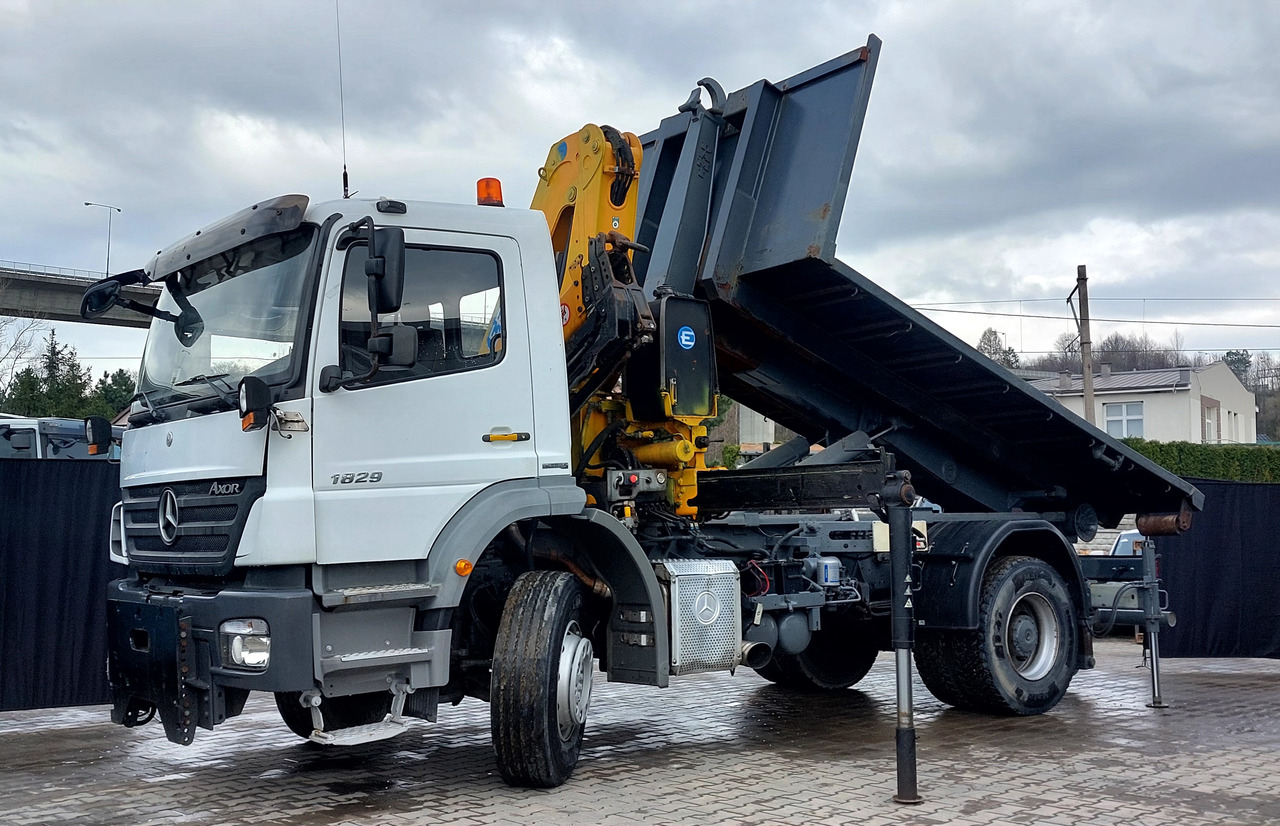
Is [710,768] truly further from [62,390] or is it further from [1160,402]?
[1160,402]

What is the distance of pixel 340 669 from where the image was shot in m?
5.47

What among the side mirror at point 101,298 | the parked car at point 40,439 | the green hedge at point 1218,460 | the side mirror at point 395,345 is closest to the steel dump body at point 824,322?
the side mirror at point 395,345

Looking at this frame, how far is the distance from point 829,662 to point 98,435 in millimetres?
5908

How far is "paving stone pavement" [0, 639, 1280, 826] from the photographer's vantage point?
18.7 feet

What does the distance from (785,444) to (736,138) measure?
2644mm

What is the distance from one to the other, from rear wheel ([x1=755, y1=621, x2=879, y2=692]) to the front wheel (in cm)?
382

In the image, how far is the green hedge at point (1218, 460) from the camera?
27.2 meters

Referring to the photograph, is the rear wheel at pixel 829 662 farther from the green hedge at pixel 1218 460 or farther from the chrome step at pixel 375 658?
the green hedge at pixel 1218 460

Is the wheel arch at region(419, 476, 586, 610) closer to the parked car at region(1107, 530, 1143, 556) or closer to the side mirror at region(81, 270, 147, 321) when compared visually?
the side mirror at region(81, 270, 147, 321)

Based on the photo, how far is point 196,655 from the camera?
558cm

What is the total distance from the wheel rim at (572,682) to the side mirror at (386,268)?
200cm

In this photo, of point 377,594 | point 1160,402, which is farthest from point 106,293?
point 1160,402

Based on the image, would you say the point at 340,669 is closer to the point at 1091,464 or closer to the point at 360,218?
the point at 360,218

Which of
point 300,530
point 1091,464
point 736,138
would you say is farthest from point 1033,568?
point 300,530
